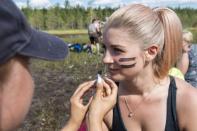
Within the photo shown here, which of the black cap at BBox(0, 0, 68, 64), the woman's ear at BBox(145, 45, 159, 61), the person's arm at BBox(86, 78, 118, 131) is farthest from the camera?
the woman's ear at BBox(145, 45, 159, 61)

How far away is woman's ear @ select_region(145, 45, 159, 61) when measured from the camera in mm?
3111

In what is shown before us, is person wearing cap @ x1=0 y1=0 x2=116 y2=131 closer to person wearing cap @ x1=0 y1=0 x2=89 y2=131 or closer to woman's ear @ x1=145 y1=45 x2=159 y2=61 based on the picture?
person wearing cap @ x1=0 y1=0 x2=89 y2=131

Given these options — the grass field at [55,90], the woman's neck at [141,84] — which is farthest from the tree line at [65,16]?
the woman's neck at [141,84]

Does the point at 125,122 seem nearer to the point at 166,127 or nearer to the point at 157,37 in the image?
the point at 166,127

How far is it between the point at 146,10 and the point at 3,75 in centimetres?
170

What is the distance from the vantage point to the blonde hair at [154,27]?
9.92 ft

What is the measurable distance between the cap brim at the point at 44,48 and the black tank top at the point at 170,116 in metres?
1.42

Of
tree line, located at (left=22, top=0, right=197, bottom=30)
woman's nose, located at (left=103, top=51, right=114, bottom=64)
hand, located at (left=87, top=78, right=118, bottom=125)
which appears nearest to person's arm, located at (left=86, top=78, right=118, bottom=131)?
hand, located at (left=87, top=78, right=118, bottom=125)

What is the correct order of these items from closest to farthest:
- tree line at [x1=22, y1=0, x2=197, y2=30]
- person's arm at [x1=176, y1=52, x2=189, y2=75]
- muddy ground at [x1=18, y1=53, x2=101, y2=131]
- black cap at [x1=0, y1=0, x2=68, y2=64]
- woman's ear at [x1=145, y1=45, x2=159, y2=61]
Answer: black cap at [x1=0, y1=0, x2=68, y2=64] < woman's ear at [x1=145, y1=45, x2=159, y2=61] < person's arm at [x1=176, y1=52, x2=189, y2=75] < muddy ground at [x1=18, y1=53, x2=101, y2=131] < tree line at [x1=22, y1=0, x2=197, y2=30]

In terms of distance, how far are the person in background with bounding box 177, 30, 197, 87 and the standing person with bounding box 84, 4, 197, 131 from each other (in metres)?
3.52

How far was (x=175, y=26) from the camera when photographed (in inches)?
121

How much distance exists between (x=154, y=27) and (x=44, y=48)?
1.53m

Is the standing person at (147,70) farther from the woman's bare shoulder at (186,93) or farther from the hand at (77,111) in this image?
the hand at (77,111)

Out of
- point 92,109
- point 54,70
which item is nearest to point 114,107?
point 92,109
